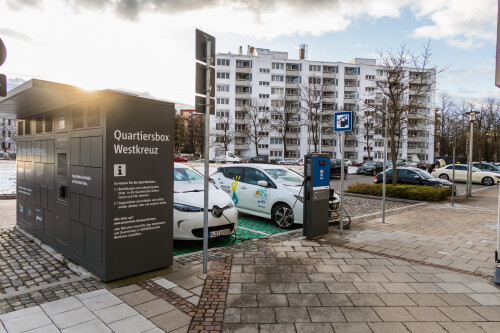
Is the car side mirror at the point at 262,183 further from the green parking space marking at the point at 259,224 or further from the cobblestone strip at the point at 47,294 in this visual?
the cobblestone strip at the point at 47,294

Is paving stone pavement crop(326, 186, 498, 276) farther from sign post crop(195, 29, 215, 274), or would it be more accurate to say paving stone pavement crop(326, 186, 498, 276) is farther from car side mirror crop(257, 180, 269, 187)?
sign post crop(195, 29, 215, 274)

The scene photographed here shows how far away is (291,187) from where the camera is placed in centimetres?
834

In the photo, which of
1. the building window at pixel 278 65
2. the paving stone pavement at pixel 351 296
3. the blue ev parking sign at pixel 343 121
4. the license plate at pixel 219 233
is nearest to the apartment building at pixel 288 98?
the building window at pixel 278 65

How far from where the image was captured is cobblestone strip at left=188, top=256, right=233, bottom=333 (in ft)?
11.5

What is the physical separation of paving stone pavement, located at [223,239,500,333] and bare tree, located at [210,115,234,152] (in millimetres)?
63262

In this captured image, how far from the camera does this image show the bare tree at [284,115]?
213 ft

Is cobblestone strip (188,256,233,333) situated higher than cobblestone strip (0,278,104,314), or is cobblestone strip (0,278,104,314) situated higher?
cobblestone strip (0,278,104,314)

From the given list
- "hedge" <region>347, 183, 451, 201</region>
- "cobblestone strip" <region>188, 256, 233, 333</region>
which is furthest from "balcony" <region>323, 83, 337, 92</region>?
"cobblestone strip" <region>188, 256, 233, 333</region>

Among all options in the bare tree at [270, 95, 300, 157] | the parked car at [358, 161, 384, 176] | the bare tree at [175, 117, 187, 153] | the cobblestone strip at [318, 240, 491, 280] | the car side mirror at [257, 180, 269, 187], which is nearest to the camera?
the cobblestone strip at [318, 240, 491, 280]

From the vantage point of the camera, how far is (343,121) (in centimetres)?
772

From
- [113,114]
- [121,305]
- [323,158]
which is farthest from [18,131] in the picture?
[323,158]

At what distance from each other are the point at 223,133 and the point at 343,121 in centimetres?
6399

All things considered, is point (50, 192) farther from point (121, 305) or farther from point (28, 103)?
point (121, 305)

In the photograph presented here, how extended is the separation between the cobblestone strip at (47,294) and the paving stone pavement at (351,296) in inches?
76.0
